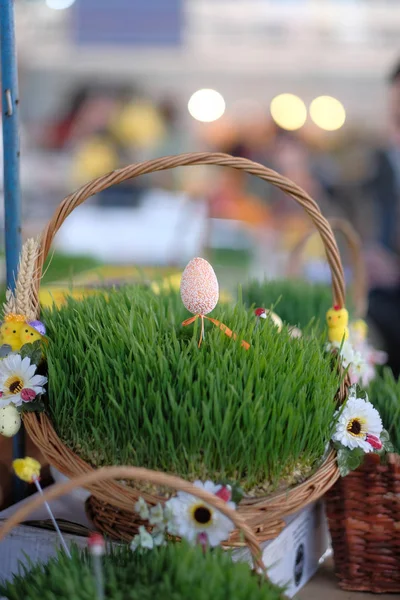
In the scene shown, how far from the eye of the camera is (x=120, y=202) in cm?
318

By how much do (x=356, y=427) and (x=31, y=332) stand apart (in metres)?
0.37

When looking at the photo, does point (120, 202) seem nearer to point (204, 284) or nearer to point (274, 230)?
point (274, 230)

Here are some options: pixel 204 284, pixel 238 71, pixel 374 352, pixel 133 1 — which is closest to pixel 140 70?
pixel 238 71

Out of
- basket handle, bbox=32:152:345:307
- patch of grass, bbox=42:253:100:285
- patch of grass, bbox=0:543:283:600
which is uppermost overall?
basket handle, bbox=32:152:345:307

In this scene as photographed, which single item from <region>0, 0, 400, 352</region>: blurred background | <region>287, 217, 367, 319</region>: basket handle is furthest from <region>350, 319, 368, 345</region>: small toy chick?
<region>0, 0, 400, 352</region>: blurred background

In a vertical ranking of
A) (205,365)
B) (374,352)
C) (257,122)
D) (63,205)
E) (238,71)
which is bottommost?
(374,352)

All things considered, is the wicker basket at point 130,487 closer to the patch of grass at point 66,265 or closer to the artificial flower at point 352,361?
the artificial flower at point 352,361

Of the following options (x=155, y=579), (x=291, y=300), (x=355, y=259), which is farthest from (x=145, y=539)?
(x=355, y=259)

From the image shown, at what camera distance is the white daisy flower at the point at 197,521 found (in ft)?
1.98

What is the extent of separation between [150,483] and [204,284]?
21cm

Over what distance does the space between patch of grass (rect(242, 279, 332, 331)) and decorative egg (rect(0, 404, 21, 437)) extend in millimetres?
524

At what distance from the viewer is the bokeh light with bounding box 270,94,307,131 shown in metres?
4.10

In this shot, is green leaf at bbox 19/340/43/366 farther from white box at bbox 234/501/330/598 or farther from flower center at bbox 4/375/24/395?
white box at bbox 234/501/330/598

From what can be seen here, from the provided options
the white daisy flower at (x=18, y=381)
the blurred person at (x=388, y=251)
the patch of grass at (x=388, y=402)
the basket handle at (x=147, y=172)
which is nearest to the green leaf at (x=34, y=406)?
the white daisy flower at (x=18, y=381)
